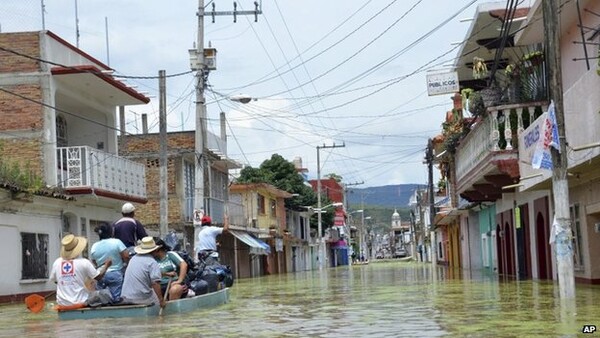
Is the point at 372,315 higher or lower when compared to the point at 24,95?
lower

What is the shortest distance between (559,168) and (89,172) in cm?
1687

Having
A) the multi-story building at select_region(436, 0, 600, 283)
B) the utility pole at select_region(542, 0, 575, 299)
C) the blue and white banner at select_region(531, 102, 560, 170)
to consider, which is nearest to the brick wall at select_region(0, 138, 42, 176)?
the multi-story building at select_region(436, 0, 600, 283)

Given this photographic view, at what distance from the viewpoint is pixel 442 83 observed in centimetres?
2595

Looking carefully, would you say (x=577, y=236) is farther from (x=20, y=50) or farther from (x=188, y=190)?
(x=188, y=190)

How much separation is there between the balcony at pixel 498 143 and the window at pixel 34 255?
12.8 metres

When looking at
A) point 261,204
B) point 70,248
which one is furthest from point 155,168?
point 70,248

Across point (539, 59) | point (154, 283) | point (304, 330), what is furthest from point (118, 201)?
point (304, 330)

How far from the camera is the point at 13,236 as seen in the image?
24422mm

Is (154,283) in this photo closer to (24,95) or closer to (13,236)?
(13,236)

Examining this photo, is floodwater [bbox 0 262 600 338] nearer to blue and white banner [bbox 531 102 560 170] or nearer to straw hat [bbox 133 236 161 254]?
straw hat [bbox 133 236 161 254]

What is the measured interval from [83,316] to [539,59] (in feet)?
44.3

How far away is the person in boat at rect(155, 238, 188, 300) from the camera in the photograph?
610 inches

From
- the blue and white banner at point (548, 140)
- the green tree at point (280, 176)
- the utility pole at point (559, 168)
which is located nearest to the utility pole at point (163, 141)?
the blue and white banner at point (548, 140)

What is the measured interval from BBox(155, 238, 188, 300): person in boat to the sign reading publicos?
12.2 metres
